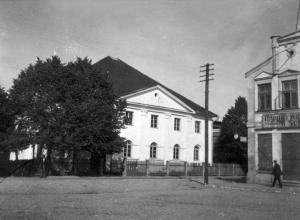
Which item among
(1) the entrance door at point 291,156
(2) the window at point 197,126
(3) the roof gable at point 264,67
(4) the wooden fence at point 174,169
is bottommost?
(4) the wooden fence at point 174,169

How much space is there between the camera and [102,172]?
3125 cm

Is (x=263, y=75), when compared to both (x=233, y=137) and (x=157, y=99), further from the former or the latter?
(x=233, y=137)

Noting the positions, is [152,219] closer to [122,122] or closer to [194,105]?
[122,122]

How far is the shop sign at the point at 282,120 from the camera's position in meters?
23.0

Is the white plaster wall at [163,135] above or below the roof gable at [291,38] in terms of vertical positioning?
below

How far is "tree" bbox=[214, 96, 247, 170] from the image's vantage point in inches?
1831

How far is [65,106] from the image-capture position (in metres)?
24.4

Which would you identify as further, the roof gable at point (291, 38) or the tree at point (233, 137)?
the tree at point (233, 137)

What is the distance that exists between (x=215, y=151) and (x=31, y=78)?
98.8 feet

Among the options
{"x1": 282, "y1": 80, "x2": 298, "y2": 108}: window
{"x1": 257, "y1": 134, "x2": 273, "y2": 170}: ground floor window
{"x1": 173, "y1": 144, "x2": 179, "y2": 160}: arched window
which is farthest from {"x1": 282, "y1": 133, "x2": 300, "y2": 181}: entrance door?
{"x1": 173, "y1": 144, "x2": 179, "y2": 160}: arched window

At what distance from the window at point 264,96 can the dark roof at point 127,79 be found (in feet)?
52.5

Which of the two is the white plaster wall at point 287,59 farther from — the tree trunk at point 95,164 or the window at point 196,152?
the window at point 196,152

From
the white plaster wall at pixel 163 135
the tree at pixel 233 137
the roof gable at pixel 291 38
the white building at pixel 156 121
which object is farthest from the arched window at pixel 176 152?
the roof gable at pixel 291 38

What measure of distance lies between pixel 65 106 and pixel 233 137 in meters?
27.3
